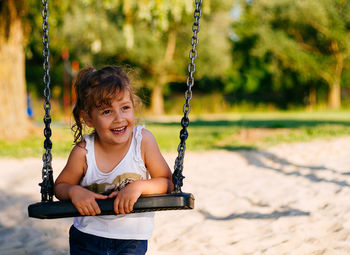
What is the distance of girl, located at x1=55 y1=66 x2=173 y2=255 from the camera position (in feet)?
6.31

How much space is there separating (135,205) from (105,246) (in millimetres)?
257

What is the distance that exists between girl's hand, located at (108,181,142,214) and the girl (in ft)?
0.07

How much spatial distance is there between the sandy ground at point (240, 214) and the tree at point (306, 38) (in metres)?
20.6

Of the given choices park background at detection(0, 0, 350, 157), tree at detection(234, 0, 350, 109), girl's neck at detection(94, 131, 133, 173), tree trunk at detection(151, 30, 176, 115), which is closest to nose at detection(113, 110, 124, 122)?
girl's neck at detection(94, 131, 133, 173)

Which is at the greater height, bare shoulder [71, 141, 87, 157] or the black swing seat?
bare shoulder [71, 141, 87, 157]

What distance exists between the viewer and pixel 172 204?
1.86 metres

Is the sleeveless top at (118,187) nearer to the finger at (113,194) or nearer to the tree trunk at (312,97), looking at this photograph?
the finger at (113,194)

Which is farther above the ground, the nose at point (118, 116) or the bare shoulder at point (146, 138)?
the nose at point (118, 116)

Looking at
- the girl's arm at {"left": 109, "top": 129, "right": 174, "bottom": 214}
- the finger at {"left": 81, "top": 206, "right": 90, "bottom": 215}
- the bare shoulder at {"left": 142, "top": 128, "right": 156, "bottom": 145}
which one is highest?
the bare shoulder at {"left": 142, "top": 128, "right": 156, "bottom": 145}

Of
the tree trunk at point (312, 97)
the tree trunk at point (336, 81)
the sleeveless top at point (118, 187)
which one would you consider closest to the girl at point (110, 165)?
the sleeveless top at point (118, 187)

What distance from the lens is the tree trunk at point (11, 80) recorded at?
901 centimetres

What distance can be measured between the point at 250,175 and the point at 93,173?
3781 millimetres

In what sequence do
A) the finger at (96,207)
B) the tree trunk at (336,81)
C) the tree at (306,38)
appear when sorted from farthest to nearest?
the tree trunk at (336,81) < the tree at (306,38) < the finger at (96,207)

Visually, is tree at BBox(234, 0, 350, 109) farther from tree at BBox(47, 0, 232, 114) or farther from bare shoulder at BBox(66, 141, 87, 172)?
bare shoulder at BBox(66, 141, 87, 172)
